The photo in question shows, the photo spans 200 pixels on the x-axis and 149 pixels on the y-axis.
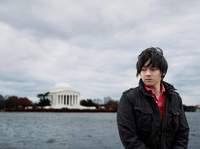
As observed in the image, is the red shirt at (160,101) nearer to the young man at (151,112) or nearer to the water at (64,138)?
the young man at (151,112)

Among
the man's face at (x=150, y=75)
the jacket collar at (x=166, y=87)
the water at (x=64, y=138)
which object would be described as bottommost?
the water at (x=64, y=138)

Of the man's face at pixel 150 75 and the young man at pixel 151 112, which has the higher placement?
the man's face at pixel 150 75

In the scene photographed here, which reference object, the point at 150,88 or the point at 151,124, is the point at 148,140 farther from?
the point at 150,88

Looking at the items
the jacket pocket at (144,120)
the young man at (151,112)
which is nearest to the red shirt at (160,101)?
the young man at (151,112)

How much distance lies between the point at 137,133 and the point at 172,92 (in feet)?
2.29

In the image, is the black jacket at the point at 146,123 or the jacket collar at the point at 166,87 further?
the jacket collar at the point at 166,87

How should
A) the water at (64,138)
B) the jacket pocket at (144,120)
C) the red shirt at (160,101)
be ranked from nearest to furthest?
1. the jacket pocket at (144,120)
2. the red shirt at (160,101)
3. the water at (64,138)

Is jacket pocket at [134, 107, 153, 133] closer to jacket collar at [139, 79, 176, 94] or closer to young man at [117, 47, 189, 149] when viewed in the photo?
young man at [117, 47, 189, 149]

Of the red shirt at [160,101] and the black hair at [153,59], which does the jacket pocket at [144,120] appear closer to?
the red shirt at [160,101]

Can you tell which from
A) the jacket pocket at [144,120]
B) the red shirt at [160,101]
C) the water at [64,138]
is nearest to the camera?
the jacket pocket at [144,120]

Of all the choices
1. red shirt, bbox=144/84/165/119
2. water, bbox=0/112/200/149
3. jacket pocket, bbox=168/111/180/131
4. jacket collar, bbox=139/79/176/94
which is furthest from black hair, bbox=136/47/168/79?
water, bbox=0/112/200/149

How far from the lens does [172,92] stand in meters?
5.75

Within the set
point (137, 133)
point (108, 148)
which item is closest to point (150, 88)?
point (137, 133)

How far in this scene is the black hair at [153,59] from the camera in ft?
18.1
